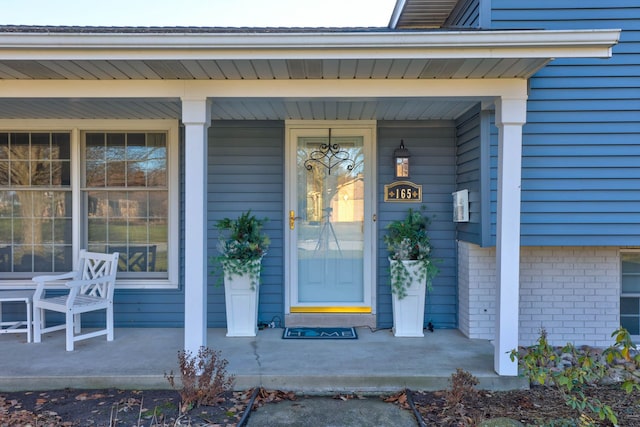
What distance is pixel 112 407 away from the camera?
301 centimetres

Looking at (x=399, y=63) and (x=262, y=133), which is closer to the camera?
(x=399, y=63)

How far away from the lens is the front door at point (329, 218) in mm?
4676

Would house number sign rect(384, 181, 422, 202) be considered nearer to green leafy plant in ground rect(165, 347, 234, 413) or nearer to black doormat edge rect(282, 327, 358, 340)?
black doormat edge rect(282, 327, 358, 340)

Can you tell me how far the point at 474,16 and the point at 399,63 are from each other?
1689 millimetres

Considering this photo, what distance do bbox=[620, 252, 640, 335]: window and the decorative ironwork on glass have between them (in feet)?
9.16

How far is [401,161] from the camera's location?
4559 mm

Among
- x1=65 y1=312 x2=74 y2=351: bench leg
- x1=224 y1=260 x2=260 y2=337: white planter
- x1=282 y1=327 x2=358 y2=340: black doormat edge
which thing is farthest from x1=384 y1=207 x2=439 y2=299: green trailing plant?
x1=65 y1=312 x2=74 y2=351: bench leg

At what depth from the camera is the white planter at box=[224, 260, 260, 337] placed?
4312 millimetres

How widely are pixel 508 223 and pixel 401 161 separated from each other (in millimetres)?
1529

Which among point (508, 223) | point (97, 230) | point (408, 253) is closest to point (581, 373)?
point (508, 223)

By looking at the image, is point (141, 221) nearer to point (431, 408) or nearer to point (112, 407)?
point (112, 407)

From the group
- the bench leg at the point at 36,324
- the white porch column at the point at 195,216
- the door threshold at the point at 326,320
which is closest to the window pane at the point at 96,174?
the bench leg at the point at 36,324

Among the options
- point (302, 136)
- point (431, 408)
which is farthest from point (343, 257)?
point (431, 408)

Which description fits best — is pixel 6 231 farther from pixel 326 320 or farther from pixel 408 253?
pixel 408 253
